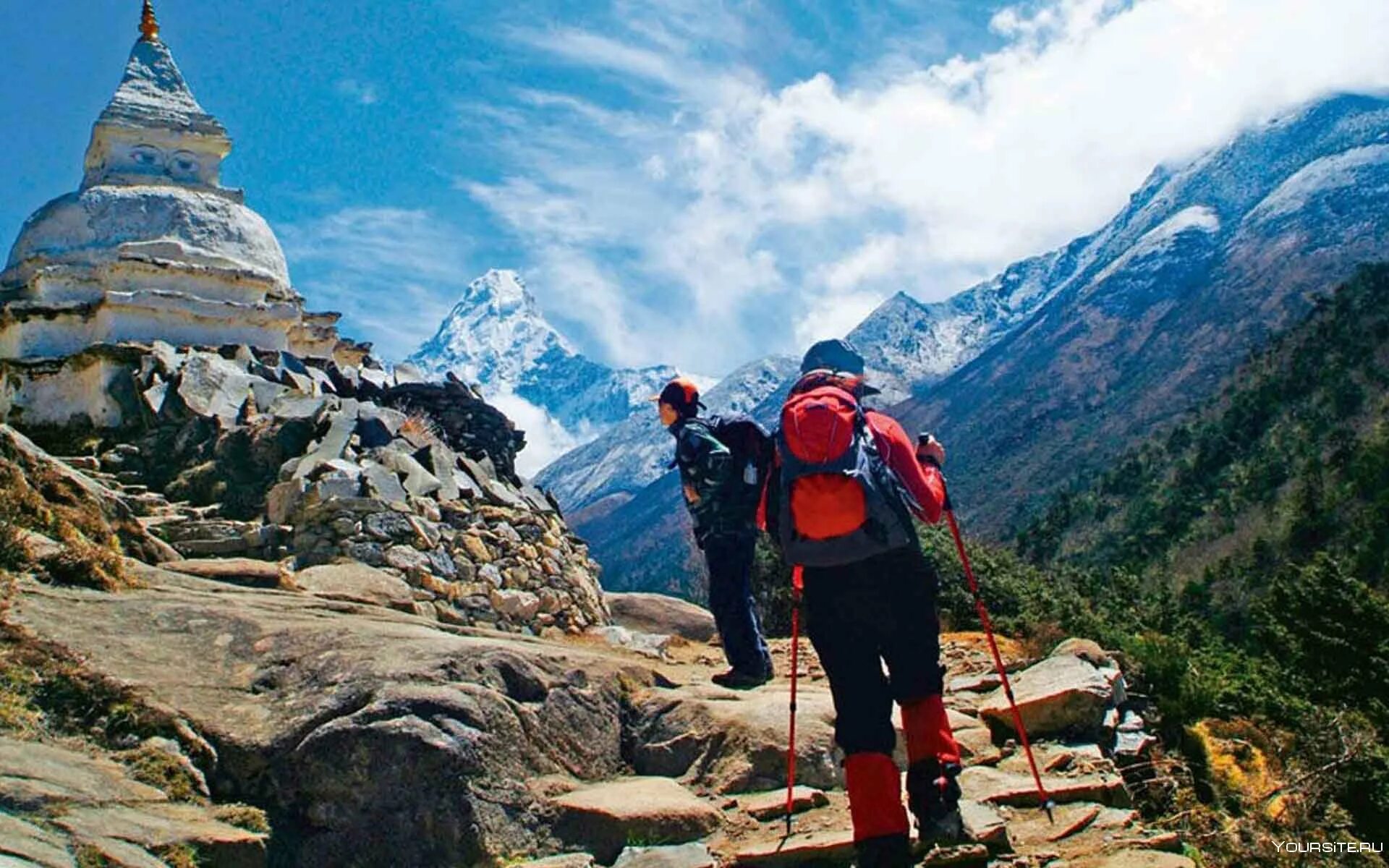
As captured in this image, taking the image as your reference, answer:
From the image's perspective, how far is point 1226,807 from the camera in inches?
266

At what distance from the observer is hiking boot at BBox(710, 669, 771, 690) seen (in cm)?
743

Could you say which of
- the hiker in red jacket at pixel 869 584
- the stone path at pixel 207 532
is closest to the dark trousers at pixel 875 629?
the hiker in red jacket at pixel 869 584

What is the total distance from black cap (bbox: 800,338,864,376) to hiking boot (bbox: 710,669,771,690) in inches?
103

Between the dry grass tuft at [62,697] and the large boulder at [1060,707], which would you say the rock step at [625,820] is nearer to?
the dry grass tuft at [62,697]

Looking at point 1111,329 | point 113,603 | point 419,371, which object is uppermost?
point 1111,329

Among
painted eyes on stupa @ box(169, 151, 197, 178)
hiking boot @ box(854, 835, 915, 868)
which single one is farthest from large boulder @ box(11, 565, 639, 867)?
painted eyes on stupa @ box(169, 151, 197, 178)

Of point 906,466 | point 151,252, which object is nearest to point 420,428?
point 151,252

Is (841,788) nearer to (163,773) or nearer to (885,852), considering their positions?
(885,852)

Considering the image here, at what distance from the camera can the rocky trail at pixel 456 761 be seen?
4.52 m

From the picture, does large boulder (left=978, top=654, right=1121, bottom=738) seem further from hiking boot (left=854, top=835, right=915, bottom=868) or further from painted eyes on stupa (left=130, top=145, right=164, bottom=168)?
painted eyes on stupa (left=130, top=145, right=164, bottom=168)

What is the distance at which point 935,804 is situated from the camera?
4.80 metres

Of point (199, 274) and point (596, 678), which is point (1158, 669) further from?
point (199, 274)

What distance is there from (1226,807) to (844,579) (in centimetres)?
352

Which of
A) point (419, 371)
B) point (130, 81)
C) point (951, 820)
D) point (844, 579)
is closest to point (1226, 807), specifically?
point (951, 820)
